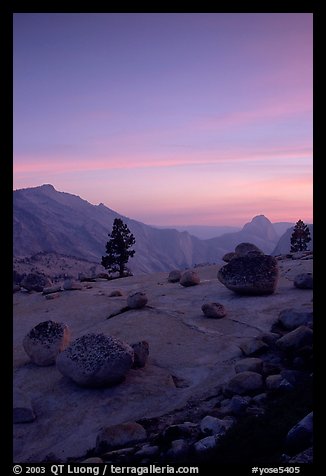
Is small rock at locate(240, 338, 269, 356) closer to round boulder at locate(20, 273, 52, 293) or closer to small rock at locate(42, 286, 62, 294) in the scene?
small rock at locate(42, 286, 62, 294)

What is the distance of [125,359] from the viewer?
11133 mm

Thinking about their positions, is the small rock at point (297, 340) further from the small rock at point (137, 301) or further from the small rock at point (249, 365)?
the small rock at point (137, 301)

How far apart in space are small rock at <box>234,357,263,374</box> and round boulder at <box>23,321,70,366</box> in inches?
222

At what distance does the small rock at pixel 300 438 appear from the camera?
556 cm

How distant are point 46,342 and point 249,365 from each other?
630 cm

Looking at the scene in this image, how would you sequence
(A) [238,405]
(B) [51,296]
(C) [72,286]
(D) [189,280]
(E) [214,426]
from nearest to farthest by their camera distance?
(E) [214,426], (A) [238,405], (D) [189,280], (B) [51,296], (C) [72,286]

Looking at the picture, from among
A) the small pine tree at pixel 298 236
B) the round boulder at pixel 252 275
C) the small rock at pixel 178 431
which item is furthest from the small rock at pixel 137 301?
the small pine tree at pixel 298 236

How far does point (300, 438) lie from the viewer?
5688mm

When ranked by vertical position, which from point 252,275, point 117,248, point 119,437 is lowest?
point 119,437

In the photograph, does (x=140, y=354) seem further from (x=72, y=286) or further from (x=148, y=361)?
(x=72, y=286)

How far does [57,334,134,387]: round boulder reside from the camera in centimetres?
1091

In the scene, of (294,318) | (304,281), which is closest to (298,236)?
(304,281)
